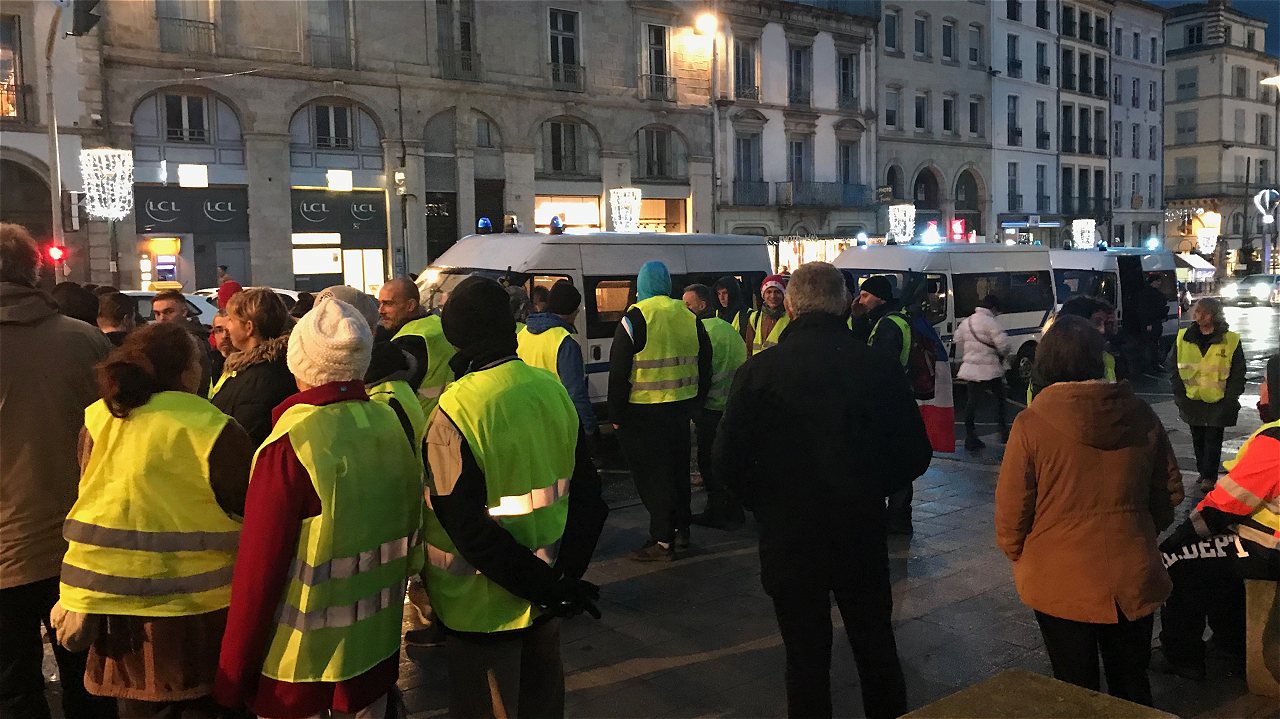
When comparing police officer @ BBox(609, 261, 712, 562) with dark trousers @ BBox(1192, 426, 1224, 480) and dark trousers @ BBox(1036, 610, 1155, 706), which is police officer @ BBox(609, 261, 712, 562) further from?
dark trousers @ BBox(1192, 426, 1224, 480)

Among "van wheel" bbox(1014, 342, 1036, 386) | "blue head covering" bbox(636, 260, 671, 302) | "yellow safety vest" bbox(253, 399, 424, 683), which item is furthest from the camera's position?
"van wheel" bbox(1014, 342, 1036, 386)

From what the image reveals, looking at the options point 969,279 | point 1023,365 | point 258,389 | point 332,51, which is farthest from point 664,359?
point 332,51

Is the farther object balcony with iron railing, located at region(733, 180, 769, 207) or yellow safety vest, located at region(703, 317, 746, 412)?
balcony with iron railing, located at region(733, 180, 769, 207)

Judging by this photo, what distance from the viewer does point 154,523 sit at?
3139 millimetres

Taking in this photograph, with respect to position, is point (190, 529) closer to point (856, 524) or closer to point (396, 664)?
point (396, 664)

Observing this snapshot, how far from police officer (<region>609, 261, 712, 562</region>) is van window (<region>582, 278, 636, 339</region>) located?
213 inches

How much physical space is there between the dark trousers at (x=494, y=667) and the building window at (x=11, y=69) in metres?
24.4

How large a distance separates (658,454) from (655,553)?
0.72 metres

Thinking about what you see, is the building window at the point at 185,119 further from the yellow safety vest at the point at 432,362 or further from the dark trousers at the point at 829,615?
the dark trousers at the point at 829,615

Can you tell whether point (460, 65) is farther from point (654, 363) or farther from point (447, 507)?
point (447, 507)

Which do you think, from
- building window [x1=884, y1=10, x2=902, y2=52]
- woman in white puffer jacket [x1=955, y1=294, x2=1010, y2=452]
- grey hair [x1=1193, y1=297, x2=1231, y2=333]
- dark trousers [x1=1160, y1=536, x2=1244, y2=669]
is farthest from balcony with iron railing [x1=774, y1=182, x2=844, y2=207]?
dark trousers [x1=1160, y1=536, x2=1244, y2=669]

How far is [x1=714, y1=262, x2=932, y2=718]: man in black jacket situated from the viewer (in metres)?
3.77

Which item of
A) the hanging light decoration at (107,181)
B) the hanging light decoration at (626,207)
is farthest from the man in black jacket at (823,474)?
the hanging light decoration at (626,207)

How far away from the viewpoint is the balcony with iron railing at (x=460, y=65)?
28969 mm
